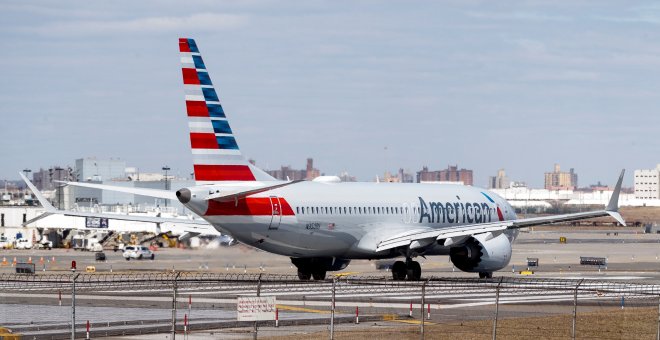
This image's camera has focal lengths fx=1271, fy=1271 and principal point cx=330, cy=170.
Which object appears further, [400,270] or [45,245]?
[45,245]

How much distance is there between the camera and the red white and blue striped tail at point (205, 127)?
1885 inches

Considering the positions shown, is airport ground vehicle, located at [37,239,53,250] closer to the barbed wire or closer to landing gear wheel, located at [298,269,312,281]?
the barbed wire

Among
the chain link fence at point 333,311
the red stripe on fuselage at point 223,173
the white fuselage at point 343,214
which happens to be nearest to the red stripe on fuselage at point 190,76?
the red stripe on fuselage at point 223,173

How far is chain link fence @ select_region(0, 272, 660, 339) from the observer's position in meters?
32.8

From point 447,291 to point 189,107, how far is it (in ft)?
40.6

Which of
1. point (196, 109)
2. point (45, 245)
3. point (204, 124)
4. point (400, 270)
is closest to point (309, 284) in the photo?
point (400, 270)

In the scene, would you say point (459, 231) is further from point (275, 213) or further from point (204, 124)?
point (204, 124)

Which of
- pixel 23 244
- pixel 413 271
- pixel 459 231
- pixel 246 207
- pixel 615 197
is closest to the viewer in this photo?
pixel 246 207

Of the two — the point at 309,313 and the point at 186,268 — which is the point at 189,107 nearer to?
the point at 309,313

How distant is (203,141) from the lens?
4794cm

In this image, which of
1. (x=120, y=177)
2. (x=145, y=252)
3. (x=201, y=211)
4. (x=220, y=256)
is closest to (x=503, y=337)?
(x=201, y=211)

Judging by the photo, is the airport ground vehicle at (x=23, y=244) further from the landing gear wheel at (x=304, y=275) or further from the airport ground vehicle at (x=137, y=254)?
the landing gear wheel at (x=304, y=275)

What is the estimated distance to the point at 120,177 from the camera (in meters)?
195

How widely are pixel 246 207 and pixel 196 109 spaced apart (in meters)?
4.16
